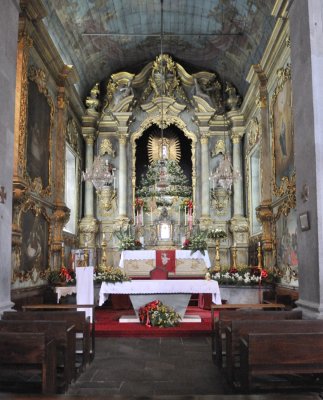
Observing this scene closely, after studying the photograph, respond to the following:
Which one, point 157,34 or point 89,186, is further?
point 89,186

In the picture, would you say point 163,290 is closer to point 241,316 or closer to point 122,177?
point 241,316

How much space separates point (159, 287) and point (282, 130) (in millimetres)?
4826

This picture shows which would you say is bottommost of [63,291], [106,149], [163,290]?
[63,291]

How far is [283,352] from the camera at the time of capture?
13.8 feet

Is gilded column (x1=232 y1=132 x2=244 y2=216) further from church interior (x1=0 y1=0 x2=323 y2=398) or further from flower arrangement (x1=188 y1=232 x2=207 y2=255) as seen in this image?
flower arrangement (x1=188 y1=232 x2=207 y2=255)

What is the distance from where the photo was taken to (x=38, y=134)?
1105 cm

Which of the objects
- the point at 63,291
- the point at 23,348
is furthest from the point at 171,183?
the point at 23,348

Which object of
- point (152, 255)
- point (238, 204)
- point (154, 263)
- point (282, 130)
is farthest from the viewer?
point (238, 204)

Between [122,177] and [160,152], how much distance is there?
1.53m

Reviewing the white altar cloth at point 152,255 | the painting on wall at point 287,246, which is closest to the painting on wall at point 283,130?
the painting on wall at point 287,246

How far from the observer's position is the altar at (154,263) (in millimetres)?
12367

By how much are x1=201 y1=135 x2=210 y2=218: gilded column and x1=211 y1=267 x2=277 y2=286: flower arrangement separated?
12.4 feet

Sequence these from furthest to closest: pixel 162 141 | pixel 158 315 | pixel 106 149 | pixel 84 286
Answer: pixel 106 149 → pixel 162 141 → pixel 84 286 → pixel 158 315

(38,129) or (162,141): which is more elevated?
(162,141)
